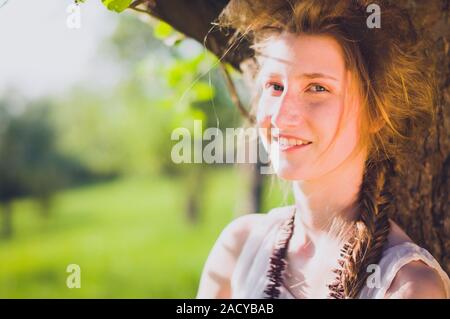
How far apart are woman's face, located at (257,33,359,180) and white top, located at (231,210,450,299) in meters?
0.22

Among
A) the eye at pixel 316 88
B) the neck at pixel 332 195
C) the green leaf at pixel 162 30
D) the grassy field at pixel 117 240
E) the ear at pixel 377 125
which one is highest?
the green leaf at pixel 162 30

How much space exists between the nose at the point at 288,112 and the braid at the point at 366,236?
0.24 m

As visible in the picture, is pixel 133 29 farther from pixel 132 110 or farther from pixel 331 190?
pixel 331 190

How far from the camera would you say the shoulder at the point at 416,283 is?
3.94 feet

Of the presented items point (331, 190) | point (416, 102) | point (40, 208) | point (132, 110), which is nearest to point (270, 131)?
point (331, 190)

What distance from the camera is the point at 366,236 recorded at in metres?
1.33

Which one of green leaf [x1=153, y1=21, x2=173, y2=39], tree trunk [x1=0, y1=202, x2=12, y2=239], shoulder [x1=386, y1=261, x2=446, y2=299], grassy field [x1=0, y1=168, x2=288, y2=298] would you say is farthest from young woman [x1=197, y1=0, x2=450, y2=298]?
tree trunk [x1=0, y1=202, x2=12, y2=239]

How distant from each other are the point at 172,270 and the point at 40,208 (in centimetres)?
394

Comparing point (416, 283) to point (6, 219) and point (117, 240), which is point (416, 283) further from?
point (6, 219)

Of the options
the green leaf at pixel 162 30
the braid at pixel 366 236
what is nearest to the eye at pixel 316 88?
the braid at pixel 366 236

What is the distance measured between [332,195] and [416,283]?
28cm

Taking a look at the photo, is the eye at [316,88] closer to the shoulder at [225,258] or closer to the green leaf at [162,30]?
the shoulder at [225,258]

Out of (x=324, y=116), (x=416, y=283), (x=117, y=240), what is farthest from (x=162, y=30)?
(x=117, y=240)

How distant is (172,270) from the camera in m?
8.32
